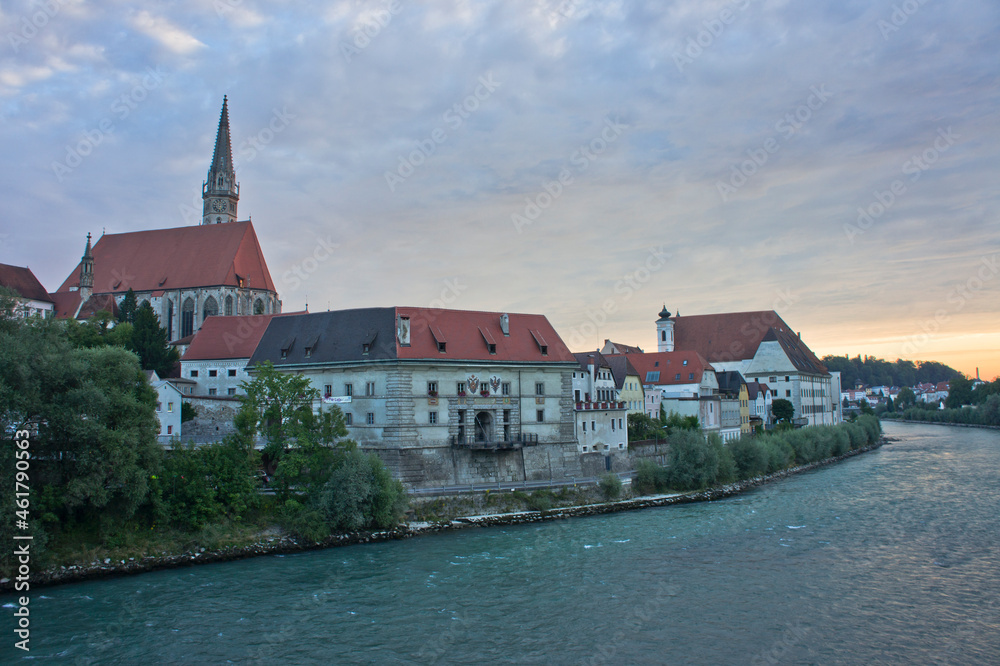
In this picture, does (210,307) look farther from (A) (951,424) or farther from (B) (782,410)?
(A) (951,424)

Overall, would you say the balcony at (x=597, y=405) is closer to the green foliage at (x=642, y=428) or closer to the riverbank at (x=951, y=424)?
the green foliage at (x=642, y=428)

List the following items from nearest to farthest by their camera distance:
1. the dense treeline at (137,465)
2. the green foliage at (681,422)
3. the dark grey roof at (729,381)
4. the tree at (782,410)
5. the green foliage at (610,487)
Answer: the dense treeline at (137,465)
the green foliage at (610,487)
the green foliage at (681,422)
the dark grey roof at (729,381)
the tree at (782,410)

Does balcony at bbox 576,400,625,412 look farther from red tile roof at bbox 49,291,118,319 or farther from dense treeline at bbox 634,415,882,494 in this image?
red tile roof at bbox 49,291,118,319

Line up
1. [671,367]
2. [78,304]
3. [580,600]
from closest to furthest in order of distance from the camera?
[580,600]
[78,304]
[671,367]

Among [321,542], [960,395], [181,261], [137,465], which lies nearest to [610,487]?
[321,542]

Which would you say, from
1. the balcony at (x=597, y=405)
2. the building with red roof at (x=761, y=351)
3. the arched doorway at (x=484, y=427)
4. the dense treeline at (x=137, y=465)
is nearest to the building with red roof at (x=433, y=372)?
the arched doorway at (x=484, y=427)

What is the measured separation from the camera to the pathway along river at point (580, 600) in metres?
19.0

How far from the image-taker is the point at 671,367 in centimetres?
6631

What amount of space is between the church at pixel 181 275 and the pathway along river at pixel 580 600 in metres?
45.4

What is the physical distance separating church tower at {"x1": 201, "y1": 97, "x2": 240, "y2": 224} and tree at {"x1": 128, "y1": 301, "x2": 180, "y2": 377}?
40.2 meters

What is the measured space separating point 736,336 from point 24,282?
73.4m

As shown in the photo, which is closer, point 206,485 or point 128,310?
point 206,485

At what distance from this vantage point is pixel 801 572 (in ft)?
85.0

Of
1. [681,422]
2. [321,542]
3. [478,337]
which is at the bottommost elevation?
[321,542]
